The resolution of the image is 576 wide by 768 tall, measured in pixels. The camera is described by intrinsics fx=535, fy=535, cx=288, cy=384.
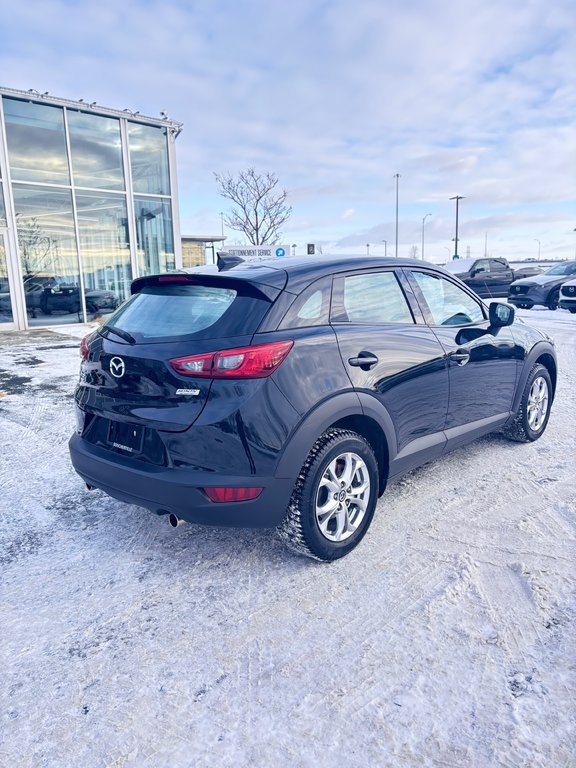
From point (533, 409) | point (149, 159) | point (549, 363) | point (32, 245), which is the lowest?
point (533, 409)

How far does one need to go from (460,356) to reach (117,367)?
90.3 inches

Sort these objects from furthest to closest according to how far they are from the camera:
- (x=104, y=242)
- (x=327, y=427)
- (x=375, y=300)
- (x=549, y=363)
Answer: (x=104, y=242), (x=549, y=363), (x=375, y=300), (x=327, y=427)

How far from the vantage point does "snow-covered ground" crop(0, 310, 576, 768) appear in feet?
5.93

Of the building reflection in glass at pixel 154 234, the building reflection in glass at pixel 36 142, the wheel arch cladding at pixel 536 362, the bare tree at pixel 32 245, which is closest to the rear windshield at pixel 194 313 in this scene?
the wheel arch cladding at pixel 536 362

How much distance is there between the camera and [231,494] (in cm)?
255

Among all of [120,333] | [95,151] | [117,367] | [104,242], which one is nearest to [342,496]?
[117,367]

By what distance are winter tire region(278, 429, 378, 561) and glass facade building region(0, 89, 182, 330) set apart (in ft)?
45.5

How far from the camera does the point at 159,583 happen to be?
2723 mm

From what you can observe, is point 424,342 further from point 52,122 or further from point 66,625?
point 52,122

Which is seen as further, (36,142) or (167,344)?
(36,142)

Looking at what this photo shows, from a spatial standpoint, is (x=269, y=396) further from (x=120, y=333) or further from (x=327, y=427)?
(x=120, y=333)

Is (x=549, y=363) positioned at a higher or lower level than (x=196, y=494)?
higher

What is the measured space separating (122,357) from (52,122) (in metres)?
14.6

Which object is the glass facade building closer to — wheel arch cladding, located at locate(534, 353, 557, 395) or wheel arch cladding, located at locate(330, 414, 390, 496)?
wheel arch cladding, located at locate(534, 353, 557, 395)
